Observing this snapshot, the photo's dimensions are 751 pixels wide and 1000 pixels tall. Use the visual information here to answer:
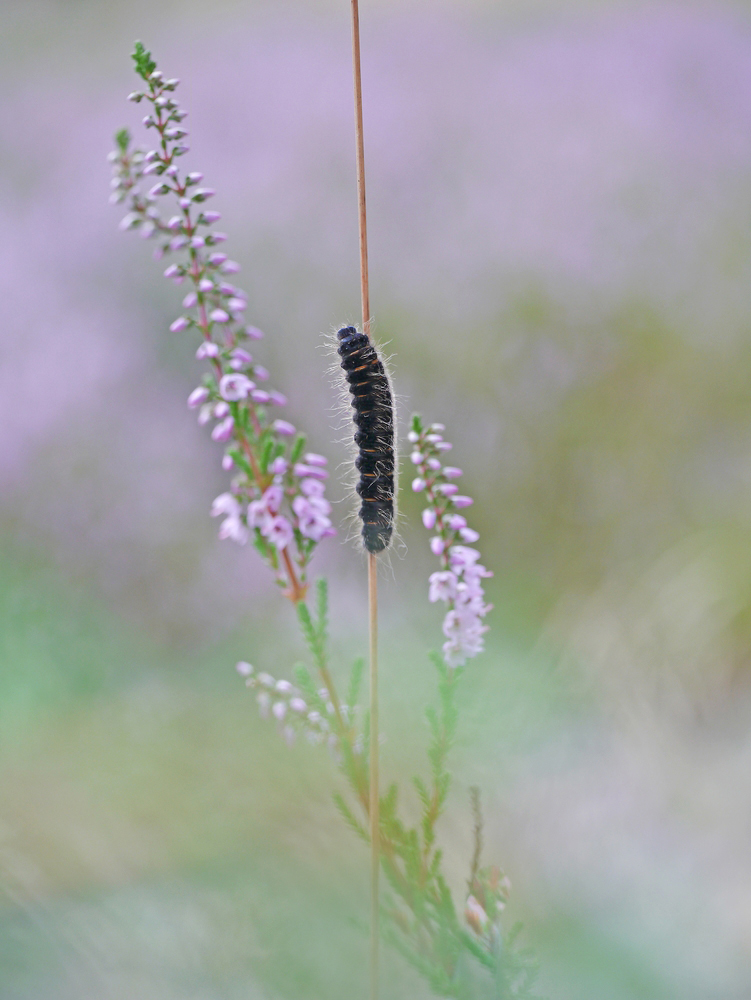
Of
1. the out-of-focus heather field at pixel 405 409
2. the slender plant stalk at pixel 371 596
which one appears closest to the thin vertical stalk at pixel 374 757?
the slender plant stalk at pixel 371 596

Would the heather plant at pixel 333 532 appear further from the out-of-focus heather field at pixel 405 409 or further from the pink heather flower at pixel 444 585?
the out-of-focus heather field at pixel 405 409

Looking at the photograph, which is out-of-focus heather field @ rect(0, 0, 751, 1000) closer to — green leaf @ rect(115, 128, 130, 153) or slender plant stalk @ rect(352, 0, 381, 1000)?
slender plant stalk @ rect(352, 0, 381, 1000)

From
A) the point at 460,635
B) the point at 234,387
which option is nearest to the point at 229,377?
the point at 234,387

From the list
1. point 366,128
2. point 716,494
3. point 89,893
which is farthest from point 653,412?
point 89,893

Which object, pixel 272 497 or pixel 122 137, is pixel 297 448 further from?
pixel 122 137

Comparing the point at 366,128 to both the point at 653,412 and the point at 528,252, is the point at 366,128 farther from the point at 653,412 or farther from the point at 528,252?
the point at 653,412
